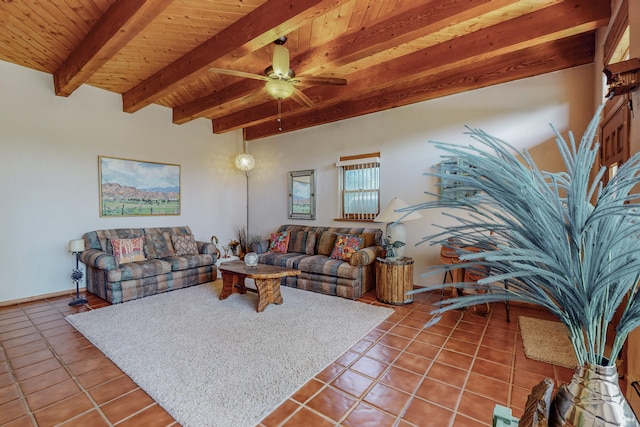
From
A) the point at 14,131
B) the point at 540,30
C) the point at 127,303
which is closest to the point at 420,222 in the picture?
the point at 540,30

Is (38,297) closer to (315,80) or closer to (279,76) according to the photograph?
(279,76)

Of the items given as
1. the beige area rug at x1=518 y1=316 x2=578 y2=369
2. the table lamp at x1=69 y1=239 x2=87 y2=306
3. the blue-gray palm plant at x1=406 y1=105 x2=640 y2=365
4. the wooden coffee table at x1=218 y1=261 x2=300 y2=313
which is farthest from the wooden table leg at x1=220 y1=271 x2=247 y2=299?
the blue-gray palm plant at x1=406 y1=105 x2=640 y2=365

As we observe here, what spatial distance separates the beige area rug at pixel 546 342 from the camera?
2391mm

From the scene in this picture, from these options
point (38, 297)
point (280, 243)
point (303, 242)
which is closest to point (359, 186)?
point (303, 242)

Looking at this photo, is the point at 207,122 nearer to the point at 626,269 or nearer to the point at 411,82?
the point at 411,82

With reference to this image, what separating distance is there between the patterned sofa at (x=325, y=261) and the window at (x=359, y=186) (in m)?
0.34

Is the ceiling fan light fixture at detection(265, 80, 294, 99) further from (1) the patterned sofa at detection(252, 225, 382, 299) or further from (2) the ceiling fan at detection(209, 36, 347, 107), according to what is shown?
(1) the patterned sofa at detection(252, 225, 382, 299)

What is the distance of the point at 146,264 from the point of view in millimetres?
4039

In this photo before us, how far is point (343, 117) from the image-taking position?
497 centimetres

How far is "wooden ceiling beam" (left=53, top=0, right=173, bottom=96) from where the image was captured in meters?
2.39

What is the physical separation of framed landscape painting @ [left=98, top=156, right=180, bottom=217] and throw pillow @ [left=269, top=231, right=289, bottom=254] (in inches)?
75.9

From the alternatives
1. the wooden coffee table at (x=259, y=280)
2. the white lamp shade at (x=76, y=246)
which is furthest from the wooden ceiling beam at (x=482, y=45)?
the white lamp shade at (x=76, y=246)

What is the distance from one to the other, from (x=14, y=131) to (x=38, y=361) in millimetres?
3188

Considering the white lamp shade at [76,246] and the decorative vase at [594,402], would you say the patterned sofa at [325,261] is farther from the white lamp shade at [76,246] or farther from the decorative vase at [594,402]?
the decorative vase at [594,402]
